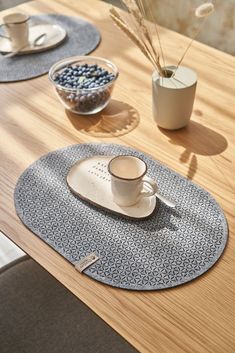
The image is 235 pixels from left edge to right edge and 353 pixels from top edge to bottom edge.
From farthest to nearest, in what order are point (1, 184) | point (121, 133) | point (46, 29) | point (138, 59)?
point (46, 29)
point (138, 59)
point (121, 133)
point (1, 184)

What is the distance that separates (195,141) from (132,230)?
0.33m

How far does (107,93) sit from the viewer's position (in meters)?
1.21

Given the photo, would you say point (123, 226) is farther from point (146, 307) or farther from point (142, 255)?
point (146, 307)

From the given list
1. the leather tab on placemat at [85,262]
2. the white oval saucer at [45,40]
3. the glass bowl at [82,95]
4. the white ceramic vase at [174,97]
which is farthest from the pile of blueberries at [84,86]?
the leather tab on placemat at [85,262]

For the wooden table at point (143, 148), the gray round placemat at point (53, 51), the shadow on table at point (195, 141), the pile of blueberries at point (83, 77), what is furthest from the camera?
the gray round placemat at point (53, 51)

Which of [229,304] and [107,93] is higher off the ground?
[107,93]

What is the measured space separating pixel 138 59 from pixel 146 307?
33.6 inches

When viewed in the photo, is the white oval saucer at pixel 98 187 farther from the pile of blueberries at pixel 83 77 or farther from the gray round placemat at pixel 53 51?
the gray round placemat at pixel 53 51

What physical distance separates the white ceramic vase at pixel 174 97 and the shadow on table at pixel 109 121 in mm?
74

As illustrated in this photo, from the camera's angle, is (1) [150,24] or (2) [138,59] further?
(1) [150,24]

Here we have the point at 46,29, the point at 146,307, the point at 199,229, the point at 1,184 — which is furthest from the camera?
the point at 46,29

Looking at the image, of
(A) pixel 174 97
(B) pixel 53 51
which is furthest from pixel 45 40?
(A) pixel 174 97

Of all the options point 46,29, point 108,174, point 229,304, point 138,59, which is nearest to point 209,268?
point 229,304

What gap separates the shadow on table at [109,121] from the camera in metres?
1.18
